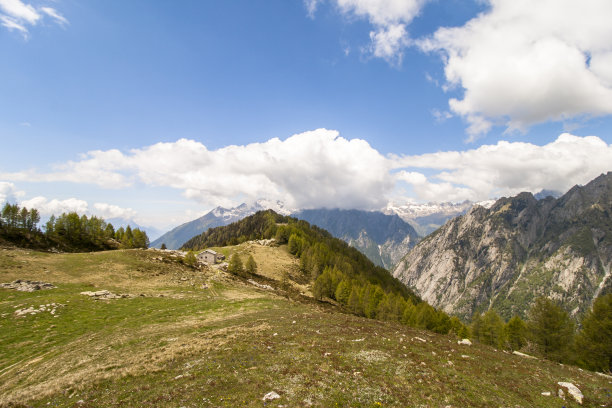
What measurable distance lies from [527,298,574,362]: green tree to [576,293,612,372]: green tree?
2.51 meters

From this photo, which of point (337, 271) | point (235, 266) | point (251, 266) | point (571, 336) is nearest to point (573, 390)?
point (571, 336)

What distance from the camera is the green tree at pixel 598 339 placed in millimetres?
44000

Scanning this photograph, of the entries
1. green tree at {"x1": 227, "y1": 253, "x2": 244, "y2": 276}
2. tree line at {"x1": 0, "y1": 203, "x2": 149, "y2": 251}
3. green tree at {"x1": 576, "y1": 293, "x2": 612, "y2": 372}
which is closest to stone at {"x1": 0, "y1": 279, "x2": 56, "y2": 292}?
green tree at {"x1": 227, "y1": 253, "x2": 244, "y2": 276}

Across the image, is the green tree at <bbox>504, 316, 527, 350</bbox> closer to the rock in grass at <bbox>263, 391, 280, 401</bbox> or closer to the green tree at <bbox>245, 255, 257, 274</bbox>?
the rock in grass at <bbox>263, 391, 280, 401</bbox>

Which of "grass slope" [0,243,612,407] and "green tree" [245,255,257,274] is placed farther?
"green tree" [245,255,257,274]

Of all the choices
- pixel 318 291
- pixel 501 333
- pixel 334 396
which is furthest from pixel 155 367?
pixel 501 333

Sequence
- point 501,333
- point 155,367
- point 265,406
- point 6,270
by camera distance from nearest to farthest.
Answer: point 265,406 → point 155,367 → point 6,270 → point 501,333

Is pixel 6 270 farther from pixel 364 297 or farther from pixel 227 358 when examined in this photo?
pixel 364 297

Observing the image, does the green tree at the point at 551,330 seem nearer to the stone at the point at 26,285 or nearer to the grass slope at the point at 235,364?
the grass slope at the point at 235,364

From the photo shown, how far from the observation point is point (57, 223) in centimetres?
10588

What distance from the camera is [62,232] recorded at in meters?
107

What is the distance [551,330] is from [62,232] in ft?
502

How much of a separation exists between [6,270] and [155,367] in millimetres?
54719

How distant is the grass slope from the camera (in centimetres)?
1546
